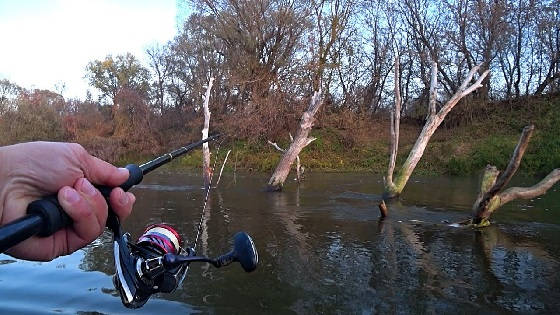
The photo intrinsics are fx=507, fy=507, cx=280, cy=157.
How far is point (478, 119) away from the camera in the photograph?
30172 mm

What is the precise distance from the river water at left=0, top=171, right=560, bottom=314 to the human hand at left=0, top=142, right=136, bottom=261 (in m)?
3.61

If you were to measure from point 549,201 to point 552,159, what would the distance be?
28.8 ft

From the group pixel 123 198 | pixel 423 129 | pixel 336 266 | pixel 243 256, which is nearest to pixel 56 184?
pixel 123 198

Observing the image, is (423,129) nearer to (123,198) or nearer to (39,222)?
(123,198)

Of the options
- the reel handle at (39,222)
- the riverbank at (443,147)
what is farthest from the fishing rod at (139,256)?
the riverbank at (443,147)

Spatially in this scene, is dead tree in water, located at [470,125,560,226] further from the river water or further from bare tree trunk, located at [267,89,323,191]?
bare tree trunk, located at [267,89,323,191]

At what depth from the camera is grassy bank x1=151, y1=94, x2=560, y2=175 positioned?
24.2 meters

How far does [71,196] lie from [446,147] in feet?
87.7

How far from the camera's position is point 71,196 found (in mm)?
1789

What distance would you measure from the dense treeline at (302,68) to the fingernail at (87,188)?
22.8 meters

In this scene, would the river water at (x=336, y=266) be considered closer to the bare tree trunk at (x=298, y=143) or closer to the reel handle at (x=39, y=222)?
the bare tree trunk at (x=298, y=143)

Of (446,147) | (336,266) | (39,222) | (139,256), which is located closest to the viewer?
(39,222)

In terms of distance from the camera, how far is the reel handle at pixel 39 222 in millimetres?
1433

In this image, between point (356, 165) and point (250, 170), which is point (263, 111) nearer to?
point (250, 170)
